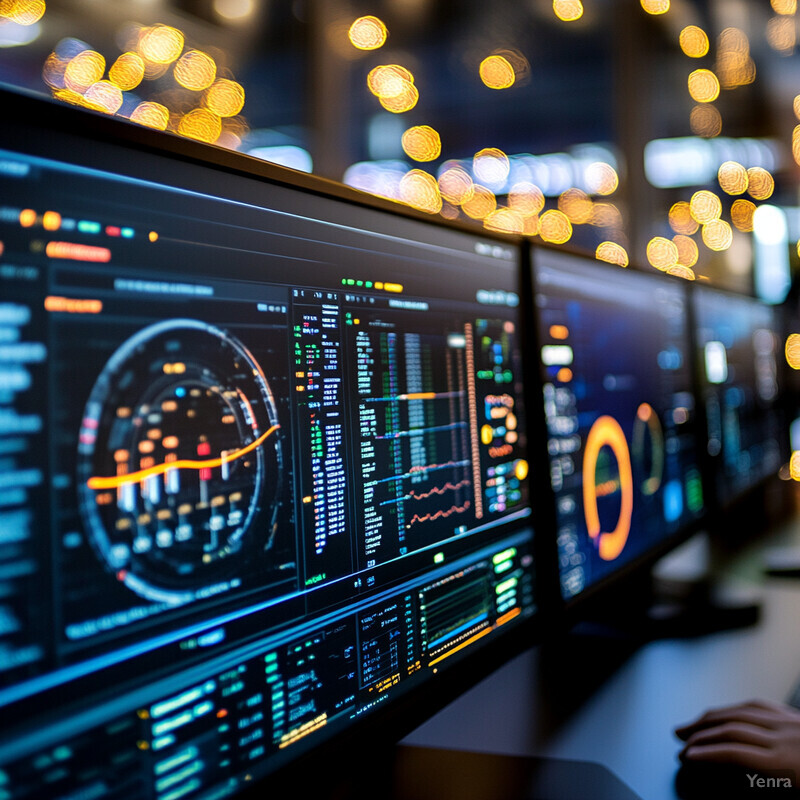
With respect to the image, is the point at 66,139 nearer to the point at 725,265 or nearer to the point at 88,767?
the point at 88,767

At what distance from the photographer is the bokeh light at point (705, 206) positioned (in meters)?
4.50

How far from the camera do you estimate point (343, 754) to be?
1.81 ft

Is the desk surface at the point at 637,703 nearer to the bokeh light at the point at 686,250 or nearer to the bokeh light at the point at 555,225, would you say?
the bokeh light at the point at 686,250

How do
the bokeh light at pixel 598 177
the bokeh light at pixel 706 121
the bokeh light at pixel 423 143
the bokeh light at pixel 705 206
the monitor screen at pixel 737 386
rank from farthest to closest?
the bokeh light at pixel 423 143 → the bokeh light at pixel 598 177 → the bokeh light at pixel 705 206 → the bokeh light at pixel 706 121 → the monitor screen at pixel 737 386

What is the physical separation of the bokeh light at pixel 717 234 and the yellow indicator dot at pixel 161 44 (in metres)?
3.03

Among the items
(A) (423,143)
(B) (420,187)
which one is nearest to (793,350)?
(A) (423,143)

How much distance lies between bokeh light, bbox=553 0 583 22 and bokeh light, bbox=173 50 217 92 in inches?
66.3

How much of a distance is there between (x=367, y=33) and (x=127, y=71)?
0.94 m

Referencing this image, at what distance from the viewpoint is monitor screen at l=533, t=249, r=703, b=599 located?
895 millimetres

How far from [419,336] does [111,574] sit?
1.22 ft

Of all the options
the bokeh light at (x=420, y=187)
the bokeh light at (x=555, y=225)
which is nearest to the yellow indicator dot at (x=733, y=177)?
the bokeh light at (x=555, y=225)

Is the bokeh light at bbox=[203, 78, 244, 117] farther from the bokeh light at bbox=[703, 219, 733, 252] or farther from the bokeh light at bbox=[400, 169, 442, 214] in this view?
the bokeh light at bbox=[703, 219, 733, 252]

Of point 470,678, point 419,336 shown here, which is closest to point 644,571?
point 470,678

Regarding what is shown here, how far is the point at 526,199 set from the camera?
624 cm
